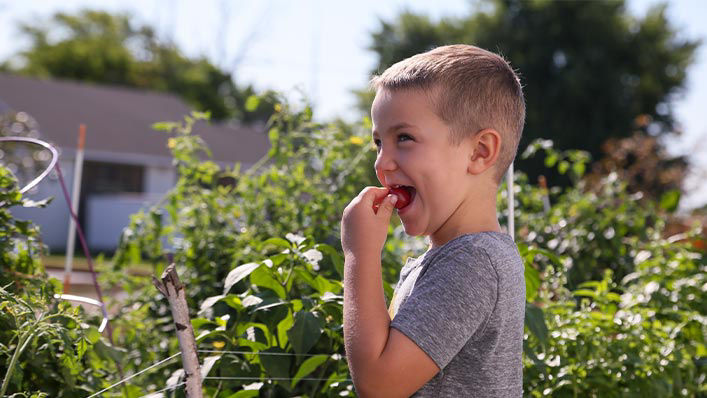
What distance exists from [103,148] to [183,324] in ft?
72.8

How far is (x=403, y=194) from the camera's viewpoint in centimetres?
150

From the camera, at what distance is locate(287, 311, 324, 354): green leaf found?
6.46ft

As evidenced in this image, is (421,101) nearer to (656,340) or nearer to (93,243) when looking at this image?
(656,340)

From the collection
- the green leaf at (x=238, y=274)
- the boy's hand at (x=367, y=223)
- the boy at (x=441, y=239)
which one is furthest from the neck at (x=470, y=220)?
the green leaf at (x=238, y=274)

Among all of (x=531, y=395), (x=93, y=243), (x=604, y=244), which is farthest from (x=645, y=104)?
(x=531, y=395)

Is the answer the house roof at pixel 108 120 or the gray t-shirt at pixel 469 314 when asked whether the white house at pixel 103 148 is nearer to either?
the house roof at pixel 108 120

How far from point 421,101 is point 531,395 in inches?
50.1

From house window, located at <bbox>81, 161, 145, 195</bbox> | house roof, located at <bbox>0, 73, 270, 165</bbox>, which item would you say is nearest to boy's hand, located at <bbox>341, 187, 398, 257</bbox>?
house roof, located at <bbox>0, 73, 270, 165</bbox>

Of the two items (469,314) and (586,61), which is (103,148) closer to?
(586,61)

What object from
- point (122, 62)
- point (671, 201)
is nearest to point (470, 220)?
point (671, 201)

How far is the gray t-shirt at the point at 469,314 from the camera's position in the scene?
1377 mm

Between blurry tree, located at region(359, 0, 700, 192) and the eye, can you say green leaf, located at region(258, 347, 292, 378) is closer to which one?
the eye

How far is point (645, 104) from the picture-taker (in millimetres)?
26656

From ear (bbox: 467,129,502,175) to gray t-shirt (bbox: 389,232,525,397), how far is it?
125 mm
